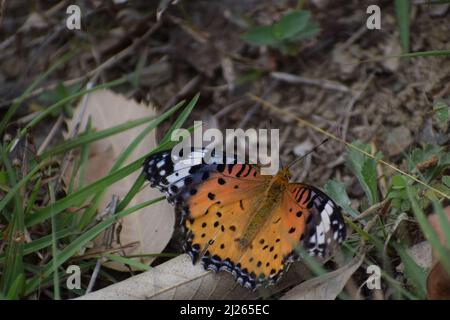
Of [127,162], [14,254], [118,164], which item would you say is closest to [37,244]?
[14,254]

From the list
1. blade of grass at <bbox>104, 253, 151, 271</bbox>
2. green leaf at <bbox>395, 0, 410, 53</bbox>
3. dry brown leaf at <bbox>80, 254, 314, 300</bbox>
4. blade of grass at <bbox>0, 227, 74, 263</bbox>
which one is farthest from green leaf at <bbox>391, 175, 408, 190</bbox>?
blade of grass at <bbox>0, 227, 74, 263</bbox>

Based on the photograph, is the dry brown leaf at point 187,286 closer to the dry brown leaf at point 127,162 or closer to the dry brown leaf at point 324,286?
the dry brown leaf at point 324,286

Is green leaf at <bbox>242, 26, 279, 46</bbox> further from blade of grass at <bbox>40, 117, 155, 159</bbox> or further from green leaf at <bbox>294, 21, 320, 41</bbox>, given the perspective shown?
blade of grass at <bbox>40, 117, 155, 159</bbox>

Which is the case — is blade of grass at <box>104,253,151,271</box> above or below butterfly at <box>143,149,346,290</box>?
below

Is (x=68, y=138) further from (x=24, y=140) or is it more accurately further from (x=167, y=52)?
(x=167, y=52)

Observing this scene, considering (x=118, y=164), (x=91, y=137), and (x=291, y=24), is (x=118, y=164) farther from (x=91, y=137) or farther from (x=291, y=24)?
(x=291, y=24)
